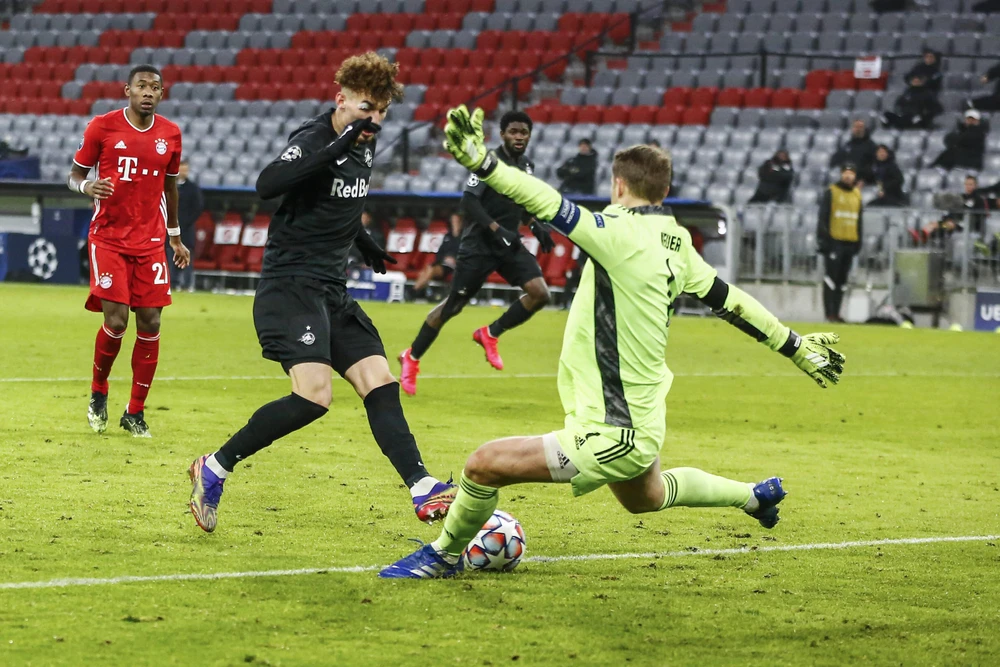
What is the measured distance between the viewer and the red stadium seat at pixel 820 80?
86.0 feet

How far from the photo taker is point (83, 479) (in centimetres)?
719

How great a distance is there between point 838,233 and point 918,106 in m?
4.05

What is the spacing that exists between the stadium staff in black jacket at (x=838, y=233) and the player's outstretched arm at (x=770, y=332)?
15778 millimetres

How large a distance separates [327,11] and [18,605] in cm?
3045

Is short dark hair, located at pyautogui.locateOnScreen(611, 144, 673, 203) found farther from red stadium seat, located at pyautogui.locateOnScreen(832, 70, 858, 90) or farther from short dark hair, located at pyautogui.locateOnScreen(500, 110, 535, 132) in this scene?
red stadium seat, located at pyautogui.locateOnScreen(832, 70, 858, 90)

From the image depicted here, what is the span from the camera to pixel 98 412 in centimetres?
875

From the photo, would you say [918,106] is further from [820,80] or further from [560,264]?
[560,264]

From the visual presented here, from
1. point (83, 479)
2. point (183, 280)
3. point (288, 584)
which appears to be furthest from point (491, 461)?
point (183, 280)

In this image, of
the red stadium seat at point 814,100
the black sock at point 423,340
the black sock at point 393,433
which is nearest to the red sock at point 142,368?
the black sock at point 393,433

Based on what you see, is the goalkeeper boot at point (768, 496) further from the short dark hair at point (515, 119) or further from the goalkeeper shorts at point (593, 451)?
the short dark hair at point (515, 119)

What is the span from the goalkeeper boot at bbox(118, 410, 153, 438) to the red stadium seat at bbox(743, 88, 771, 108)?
63.4 feet

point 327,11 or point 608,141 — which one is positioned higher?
point 327,11

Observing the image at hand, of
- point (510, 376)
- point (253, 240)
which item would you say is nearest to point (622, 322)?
point (510, 376)

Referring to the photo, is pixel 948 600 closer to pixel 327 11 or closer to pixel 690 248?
pixel 690 248
